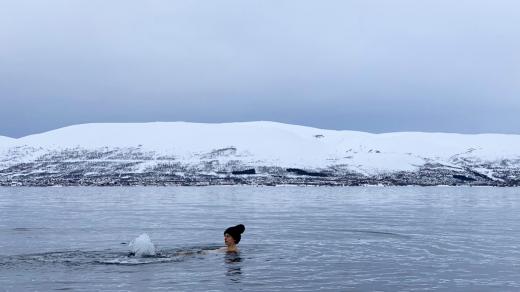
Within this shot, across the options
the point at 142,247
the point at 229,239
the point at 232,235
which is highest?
the point at 232,235

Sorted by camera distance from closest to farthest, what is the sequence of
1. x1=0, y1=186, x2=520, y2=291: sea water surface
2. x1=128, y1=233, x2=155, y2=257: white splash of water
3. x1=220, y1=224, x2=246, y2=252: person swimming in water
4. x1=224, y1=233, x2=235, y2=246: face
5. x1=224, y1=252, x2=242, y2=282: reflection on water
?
1. x1=0, y1=186, x2=520, y2=291: sea water surface
2. x1=224, y1=252, x2=242, y2=282: reflection on water
3. x1=128, y1=233, x2=155, y2=257: white splash of water
4. x1=220, y1=224, x2=246, y2=252: person swimming in water
5. x1=224, y1=233, x2=235, y2=246: face

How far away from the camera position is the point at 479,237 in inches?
1473

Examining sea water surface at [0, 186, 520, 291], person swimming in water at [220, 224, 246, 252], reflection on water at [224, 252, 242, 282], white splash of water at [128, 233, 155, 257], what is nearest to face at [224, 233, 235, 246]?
person swimming in water at [220, 224, 246, 252]

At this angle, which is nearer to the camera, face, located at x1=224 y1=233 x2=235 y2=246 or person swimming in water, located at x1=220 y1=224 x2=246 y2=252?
person swimming in water, located at x1=220 y1=224 x2=246 y2=252

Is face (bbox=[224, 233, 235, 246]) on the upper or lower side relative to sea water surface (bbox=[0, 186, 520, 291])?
upper

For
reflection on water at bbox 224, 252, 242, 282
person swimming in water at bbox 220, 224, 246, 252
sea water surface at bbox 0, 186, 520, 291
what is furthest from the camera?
person swimming in water at bbox 220, 224, 246, 252

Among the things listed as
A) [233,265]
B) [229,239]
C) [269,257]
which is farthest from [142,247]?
[269,257]

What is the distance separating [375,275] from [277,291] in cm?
484

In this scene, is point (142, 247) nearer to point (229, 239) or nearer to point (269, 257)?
point (229, 239)

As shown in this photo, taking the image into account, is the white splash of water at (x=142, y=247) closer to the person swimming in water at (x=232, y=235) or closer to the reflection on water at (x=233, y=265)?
the reflection on water at (x=233, y=265)

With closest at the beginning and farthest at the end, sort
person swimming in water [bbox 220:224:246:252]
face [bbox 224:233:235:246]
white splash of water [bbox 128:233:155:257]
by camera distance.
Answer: white splash of water [bbox 128:233:155:257] < person swimming in water [bbox 220:224:246:252] < face [bbox 224:233:235:246]

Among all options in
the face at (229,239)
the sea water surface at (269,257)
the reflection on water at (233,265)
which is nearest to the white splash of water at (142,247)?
the sea water surface at (269,257)

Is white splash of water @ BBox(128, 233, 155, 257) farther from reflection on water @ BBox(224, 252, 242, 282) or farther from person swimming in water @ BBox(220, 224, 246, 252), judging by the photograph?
person swimming in water @ BBox(220, 224, 246, 252)

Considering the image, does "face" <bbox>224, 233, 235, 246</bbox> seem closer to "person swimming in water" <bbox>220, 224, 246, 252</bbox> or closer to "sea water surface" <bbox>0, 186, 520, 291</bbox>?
"person swimming in water" <bbox>220, 224, 246, 252</bbox>
